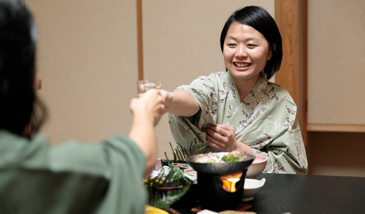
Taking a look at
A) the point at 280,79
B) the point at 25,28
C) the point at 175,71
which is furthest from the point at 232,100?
the point at 25,28

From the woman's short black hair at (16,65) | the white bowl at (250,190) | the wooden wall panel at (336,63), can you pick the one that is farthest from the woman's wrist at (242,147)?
the wooden wall panel at (336,63)

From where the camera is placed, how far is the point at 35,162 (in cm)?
56

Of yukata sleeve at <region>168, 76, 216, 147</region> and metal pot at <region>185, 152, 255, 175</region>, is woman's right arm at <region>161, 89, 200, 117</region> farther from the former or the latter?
metal pot at <region>185, 152, 255, 175</region>

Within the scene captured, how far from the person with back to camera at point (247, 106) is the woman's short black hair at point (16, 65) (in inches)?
42.2

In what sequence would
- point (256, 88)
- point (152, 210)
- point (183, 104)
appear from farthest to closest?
1. point (256, 88)
2. point (183, 104)
3. point (152, 210)

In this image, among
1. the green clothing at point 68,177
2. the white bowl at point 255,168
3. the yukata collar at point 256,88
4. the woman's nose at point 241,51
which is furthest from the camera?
the yukata collar at point 256,88

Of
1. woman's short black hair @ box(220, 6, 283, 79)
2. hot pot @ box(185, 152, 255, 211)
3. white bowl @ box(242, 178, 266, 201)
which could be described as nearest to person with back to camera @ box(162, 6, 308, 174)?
woman's short black hair @ box(220, 6, 283, 79)

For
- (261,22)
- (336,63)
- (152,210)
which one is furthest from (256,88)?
(336,63)

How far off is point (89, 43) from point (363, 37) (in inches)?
86.4

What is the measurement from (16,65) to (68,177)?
0.61 feet

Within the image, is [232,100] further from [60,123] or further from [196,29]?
[60,123]

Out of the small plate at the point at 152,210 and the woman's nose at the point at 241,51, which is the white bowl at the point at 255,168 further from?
the woman's nose at the point at 241,51

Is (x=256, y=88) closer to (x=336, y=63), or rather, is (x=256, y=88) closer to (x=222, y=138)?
(x=222, y=138)

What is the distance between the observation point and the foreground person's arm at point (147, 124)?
74cm
